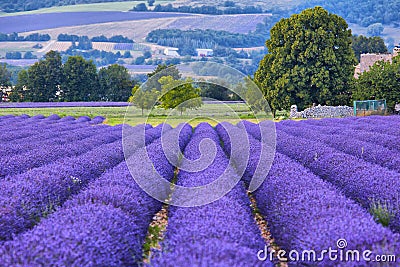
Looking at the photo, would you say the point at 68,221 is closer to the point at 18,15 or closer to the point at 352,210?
the point at 352,210

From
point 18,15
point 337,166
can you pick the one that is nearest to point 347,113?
point 337,166

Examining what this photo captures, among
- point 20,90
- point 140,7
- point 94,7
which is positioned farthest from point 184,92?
point 94,7

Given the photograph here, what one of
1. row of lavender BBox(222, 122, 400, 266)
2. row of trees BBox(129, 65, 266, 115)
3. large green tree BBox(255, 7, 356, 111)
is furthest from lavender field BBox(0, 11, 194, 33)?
row of lavender BBox(222, 122, 400, 266)

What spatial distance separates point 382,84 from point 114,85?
35713 mm

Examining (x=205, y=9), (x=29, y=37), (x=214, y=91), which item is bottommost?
(x=29, y=37)

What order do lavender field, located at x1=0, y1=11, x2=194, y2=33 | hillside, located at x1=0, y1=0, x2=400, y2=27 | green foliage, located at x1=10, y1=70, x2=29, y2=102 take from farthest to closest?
lavender field, located at x1=0, y1=11, x2=194, y2=33 → hillside, located at x1=0, y1=0, x2=400, y2=27 → green foliage, located at x1=10, y1=70, x2=29, y2=102

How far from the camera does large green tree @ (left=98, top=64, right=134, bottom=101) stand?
195 ft

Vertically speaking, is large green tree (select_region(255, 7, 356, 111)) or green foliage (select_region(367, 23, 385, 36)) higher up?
large green tree (select_region(255, 7, 356, 111))

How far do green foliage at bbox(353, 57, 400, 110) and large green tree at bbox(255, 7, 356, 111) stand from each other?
224cm

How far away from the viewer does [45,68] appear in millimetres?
58094

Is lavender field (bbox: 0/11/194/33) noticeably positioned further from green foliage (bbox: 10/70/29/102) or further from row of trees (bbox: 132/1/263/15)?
green foliage (bbox: 10/70/29/102)

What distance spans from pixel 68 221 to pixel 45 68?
56214 millimetres

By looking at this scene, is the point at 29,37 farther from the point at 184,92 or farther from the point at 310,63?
the point at 184,92

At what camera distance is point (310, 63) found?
33.6 metres
